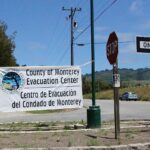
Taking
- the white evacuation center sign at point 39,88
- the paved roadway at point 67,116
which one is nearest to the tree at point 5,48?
the paved roadway at point 67,116

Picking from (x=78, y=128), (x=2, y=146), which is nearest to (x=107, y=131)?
(x=78, y=128)

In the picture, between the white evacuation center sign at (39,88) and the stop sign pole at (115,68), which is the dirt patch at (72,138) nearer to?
the stop sign pole at (115,68)

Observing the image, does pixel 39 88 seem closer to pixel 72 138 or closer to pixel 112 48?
pixel 72 138

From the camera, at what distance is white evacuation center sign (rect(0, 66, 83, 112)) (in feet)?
55.3

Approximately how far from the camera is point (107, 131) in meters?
15.6

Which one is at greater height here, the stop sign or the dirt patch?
the stop sign

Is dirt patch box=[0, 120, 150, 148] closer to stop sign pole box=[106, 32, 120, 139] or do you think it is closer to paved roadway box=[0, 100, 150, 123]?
stop sign pole box=[106, 32, 120, 139]

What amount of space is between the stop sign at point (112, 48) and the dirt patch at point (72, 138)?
2.13 meters

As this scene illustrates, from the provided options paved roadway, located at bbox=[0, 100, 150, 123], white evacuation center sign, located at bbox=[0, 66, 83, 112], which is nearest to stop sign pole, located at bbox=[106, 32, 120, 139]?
white evacuation center sign, located at bbox=[0, 66, 83, 112]

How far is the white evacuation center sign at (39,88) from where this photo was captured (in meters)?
16.8

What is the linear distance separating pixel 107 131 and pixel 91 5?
4.32 meters

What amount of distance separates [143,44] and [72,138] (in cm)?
347

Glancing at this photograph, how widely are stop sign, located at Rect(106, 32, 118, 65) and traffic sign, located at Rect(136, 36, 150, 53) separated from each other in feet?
3.12

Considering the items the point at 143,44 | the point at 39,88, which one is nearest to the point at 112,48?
the point at 143,44
